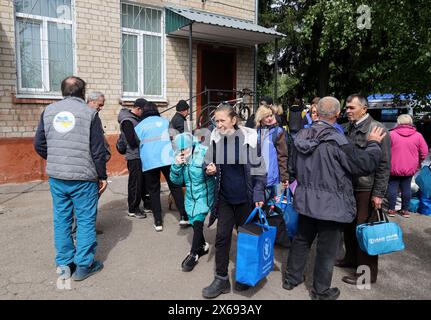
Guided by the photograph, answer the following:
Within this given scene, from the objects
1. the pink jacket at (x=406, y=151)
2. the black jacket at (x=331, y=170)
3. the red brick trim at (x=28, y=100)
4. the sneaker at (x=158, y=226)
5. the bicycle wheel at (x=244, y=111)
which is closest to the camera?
the black jacket at (x=331, y=170)

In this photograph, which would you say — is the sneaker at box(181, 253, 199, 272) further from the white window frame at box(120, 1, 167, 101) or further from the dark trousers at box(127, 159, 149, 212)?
the white window frame at box(120, 1, 167, 101)

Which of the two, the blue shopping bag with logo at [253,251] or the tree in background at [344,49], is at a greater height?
the tree in background at [344,49]

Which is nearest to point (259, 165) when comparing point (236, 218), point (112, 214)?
point (236, 218)

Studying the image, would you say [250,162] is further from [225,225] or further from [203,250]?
[203,250]

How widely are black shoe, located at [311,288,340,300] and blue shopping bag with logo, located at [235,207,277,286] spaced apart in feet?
1.54

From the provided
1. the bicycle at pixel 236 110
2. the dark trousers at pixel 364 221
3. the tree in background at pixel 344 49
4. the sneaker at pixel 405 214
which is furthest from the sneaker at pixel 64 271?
the bicycle at pixel 236 110

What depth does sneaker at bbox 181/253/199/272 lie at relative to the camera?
12.6ft

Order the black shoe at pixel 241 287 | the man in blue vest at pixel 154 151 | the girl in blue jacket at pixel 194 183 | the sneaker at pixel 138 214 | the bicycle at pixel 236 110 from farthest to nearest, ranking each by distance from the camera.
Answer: the bicycle at pixel 236 110 < the sneaker at pixel 138 214 < the man in blue vest at pixel 154 151 < the girl in blue jacket at pixel 194 183 < the black shoe at pixel 241 287

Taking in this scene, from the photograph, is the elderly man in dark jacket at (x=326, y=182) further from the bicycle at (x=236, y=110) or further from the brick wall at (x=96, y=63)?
the bicycle at (x=236, y=110)

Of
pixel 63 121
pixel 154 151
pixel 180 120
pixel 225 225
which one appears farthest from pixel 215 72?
pixel 225 225

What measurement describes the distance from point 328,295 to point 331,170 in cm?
112

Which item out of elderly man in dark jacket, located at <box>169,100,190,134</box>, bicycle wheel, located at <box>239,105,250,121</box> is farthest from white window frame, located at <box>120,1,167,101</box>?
elderly man in dark jacket, located at <box>169,100,190,134</box>

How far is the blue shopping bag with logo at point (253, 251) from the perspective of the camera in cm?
315

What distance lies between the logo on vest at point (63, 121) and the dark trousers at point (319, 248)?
2285 mm
